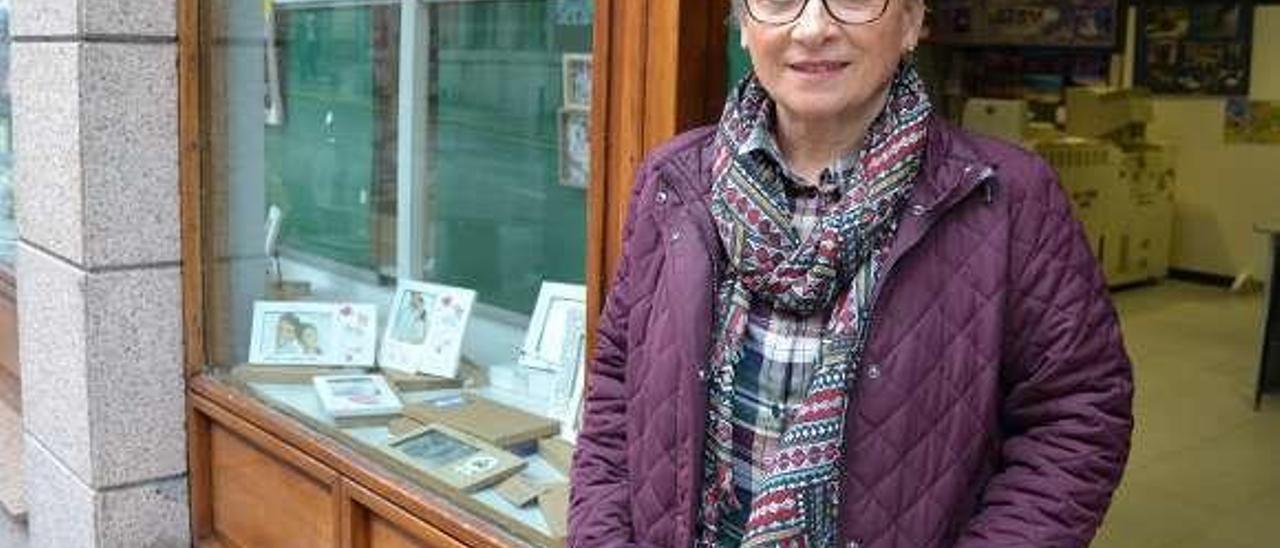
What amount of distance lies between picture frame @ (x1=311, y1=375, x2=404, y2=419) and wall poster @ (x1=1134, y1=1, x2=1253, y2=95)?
8.43 meters

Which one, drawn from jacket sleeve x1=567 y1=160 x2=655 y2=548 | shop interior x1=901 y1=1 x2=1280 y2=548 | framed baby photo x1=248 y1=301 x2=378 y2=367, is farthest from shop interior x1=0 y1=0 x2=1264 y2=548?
shop interior x1=901 y1=1 x2=1280 y2=548

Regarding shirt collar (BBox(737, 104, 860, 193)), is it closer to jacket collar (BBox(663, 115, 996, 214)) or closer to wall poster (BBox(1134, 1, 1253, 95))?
jacket collar (BBox(663, 115, 996, 214))

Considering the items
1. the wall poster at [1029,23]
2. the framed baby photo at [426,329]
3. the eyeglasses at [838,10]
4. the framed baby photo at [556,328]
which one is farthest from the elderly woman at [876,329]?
the wall poster at [1029,23]

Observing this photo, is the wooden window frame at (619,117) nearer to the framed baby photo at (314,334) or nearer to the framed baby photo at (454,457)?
the framed baby photo at (454,457)

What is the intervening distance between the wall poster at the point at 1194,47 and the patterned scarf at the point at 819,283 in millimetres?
9429

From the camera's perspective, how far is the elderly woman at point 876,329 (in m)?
1.45

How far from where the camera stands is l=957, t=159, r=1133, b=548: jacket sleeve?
4.69 ft

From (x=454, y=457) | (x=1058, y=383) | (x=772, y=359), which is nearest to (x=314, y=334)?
(x=454, y=457)

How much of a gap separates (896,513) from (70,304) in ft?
9.28

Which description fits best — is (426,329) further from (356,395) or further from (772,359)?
(772,359)

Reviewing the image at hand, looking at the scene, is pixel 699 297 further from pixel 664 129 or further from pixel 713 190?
pixel 664 129

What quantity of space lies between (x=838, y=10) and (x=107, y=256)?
266cm

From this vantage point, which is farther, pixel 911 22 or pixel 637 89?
pixel 637 89

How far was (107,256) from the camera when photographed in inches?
140
